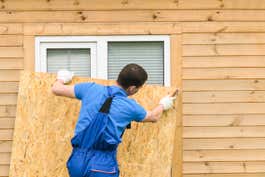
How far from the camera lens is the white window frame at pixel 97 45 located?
6137 millimetres

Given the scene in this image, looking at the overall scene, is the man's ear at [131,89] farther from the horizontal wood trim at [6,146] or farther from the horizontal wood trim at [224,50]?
the horizontal wood trim at [6,146]

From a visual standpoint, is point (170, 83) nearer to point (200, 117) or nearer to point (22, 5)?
point (200, 117)

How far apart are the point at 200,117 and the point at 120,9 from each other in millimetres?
1394

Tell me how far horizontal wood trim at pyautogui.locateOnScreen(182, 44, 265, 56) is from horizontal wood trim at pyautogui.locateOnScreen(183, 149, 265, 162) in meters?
1.02

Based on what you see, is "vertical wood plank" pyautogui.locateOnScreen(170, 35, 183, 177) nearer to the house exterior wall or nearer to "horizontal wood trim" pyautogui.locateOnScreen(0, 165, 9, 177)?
the house exterior wall

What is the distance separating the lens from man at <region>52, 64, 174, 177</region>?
189 inches

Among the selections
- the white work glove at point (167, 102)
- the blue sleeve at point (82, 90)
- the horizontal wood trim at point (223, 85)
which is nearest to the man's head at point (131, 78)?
the blue sleeve at point (82, 90)

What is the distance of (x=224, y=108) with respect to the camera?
20.3 feet

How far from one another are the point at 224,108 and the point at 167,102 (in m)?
0.92

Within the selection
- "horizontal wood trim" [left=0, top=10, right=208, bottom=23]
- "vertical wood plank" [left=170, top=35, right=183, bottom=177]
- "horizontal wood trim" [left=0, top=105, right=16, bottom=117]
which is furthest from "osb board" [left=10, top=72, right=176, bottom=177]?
"horizontal wood trim" [left=0, top=10, right=208, bottom=23]

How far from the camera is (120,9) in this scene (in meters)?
6.13

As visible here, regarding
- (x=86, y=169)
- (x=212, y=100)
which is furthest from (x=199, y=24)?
(x=86, y=169)

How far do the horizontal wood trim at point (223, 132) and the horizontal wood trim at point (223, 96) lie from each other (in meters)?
0.29

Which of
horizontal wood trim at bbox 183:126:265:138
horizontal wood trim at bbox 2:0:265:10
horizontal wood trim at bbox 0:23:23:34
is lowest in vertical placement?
horizontal wood trim at bbox 183:126:265:138
